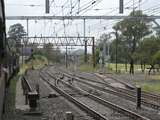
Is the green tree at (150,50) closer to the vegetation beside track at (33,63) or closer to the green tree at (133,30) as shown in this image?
the green tree at (133,30)

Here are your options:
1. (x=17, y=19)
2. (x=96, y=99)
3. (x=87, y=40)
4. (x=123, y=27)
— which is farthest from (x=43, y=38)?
(x=96, y=99)

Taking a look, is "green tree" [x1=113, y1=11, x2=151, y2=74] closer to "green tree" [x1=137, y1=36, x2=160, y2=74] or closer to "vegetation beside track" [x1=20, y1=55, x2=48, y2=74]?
"green tree" [x1=137, y1=36, x2=160, y2=74]

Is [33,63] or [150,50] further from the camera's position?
[33,63]

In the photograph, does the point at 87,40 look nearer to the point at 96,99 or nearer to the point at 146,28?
the point at 146,28

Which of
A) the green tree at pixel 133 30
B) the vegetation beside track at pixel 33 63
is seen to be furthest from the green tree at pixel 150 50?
the vegetation beside track at pixel 33 63

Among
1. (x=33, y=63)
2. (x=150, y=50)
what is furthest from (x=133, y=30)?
(x=33, y=63)

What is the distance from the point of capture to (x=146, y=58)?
5859 cm

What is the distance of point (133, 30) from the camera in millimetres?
76438

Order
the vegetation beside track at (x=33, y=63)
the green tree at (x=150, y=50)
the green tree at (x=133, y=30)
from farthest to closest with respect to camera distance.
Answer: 1. the vegetation beside track at (x=33, y=63)
2. the green tree at (x=133, y=30)
3. the green tree at (x=150, y=50)

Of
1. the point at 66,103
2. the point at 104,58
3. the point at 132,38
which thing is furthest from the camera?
the point at 132,38

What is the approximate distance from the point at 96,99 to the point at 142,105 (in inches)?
159

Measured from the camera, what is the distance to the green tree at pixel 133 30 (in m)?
75.5

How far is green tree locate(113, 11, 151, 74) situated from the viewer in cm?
7550

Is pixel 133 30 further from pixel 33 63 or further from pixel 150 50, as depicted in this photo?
pixel 33 63
